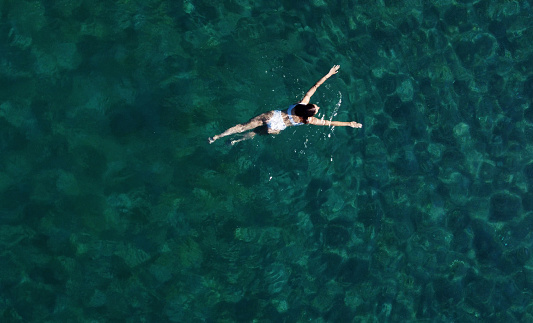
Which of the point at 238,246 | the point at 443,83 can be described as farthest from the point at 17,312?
the point at 443,83

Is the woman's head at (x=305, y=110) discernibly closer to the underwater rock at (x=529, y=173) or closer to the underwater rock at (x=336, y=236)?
the underwater rock at (x=336, y=236)

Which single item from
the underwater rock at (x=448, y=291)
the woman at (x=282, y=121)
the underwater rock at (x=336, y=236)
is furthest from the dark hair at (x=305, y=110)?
the underwater rock at (x=448, y=291)

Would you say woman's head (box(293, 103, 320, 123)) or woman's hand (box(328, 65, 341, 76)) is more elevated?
woman's head (box(293, 103, 320, 123))

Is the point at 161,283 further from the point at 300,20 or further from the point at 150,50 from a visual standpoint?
the point at 300,20

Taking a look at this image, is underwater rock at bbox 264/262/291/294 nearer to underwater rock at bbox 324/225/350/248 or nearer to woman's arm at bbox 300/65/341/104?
underwater rock at bbox 324/225/350/248

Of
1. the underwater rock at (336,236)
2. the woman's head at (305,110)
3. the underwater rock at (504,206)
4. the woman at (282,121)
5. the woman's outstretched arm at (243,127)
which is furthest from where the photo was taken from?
the underwater rock at (504,206)

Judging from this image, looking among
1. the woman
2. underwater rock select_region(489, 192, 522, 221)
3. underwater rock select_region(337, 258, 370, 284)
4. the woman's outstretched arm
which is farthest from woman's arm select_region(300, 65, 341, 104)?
underwater rock select_region(489, 192, 522, 221)

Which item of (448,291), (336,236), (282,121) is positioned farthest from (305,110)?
(448,291)

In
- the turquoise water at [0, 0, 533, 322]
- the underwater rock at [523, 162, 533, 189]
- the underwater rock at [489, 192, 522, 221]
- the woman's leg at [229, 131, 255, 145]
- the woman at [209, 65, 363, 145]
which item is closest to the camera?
the woman at [209, 65, 363, 145]
